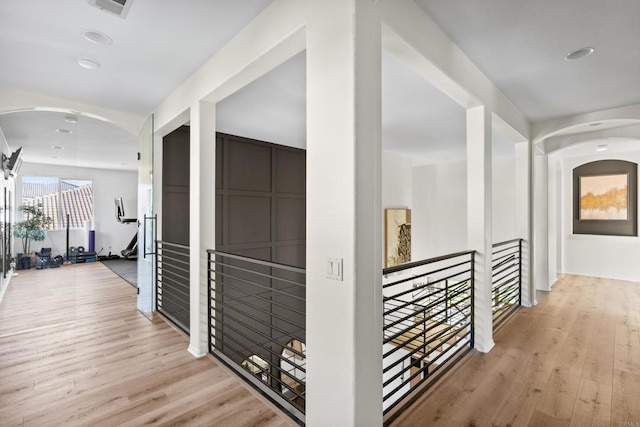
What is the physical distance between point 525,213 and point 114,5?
4.68 m

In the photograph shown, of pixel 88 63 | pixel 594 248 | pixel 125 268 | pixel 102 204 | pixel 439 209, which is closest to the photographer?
pixel 88 63

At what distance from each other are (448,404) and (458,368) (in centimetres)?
Answer: 52

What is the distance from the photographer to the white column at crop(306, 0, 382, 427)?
1396 mm

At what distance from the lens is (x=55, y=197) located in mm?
3398

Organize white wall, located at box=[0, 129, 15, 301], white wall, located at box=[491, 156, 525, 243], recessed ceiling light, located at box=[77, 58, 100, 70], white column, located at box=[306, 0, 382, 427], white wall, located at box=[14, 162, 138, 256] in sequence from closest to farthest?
white column, located at box=[306, 0, 382, 427] → recessed ceiling light, located at box=[77, 58, 100, 70] → white wall, located at box=[0, 129, 15, 301] → white wall, located at box=[14, 162, 138, 256] → white wall, located at box=[491, 156, 525, 243]

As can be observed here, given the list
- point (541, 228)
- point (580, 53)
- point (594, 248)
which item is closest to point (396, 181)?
point (541, 228)

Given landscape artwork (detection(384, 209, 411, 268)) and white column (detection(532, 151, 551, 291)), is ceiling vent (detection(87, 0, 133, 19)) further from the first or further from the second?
landscape artwork (detection(384, 209, 411, 268))

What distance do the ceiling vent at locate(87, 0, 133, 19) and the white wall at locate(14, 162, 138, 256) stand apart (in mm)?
2655

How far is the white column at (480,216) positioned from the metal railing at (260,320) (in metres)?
1.57

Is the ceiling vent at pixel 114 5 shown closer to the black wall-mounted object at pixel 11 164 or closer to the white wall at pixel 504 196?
the black wall-mounted object at pixel 11 164

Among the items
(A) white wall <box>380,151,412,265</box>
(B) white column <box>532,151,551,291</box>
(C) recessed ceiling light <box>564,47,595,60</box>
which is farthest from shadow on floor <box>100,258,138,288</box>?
(B) white column <box>532,151,551,291</box>

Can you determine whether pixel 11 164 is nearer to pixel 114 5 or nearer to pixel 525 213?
pixel 114 5

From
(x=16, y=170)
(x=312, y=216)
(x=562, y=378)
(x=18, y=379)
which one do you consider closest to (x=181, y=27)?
(x=312, y=216)

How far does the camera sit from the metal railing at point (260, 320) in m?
2.02
